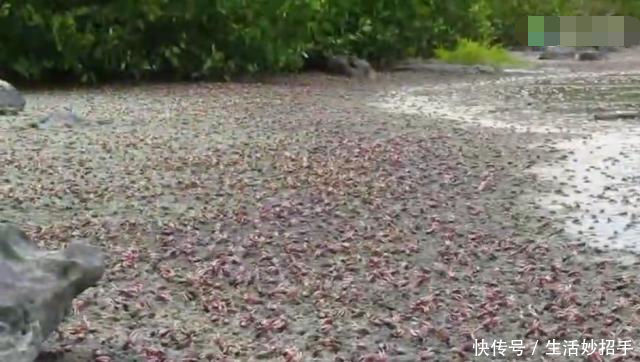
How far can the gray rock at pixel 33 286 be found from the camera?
2.69 meters

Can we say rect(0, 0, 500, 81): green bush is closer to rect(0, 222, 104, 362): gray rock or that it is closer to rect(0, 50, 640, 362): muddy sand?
rect(0, 50, 640, 362): muddy sand

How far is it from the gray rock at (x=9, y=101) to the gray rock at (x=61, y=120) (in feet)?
2.36

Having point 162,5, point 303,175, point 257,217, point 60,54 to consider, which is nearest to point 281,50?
point 162,5

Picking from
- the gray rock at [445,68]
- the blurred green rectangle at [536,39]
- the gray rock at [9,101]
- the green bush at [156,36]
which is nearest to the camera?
the gray rock at [9,101]

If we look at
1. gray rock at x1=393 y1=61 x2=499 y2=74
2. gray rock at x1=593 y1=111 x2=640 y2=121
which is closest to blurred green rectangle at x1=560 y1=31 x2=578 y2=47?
gray rock at x1=393 y1=61 x2=499 y2=74

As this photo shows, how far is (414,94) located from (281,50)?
1907mm

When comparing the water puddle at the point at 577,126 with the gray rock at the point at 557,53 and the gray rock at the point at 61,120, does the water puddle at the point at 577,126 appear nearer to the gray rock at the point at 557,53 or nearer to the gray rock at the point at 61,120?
the gray rock at the point at 61,120

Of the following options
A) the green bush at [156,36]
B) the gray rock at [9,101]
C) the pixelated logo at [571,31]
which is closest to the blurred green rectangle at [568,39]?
the pixelated logo at [571,31]

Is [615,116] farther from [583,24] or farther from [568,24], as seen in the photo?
[583,24]

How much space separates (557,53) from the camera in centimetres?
2338

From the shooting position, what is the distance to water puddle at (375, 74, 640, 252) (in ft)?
17.2

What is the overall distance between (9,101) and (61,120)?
110 cm

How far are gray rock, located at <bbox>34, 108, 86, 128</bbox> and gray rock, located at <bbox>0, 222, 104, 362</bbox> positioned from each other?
5715mm

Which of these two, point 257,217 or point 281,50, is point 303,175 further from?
point 281,50
